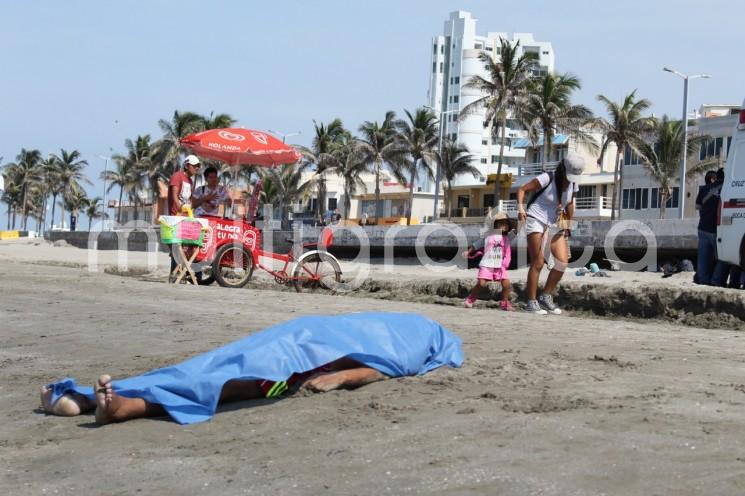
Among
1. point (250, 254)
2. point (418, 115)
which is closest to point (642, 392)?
point (250, 254)

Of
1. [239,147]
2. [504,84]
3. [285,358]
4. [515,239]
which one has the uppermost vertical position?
[504,84]

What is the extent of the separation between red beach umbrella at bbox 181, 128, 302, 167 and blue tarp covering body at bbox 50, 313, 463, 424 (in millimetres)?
9636

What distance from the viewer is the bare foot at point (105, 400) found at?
178 inches

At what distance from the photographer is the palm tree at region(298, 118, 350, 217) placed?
8844 cm

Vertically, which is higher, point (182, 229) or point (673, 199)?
point (673, 199)

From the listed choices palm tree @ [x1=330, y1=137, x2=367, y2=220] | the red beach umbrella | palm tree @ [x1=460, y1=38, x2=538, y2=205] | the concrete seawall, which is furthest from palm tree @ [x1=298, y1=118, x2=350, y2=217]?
the red beach umbrella

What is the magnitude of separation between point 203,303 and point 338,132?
82.3 meters

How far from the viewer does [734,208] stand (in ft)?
39.1

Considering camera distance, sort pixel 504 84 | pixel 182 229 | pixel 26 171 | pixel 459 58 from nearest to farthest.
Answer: pixel 182 229, pixel 504 84, pixel 26 171, pixel 459 58

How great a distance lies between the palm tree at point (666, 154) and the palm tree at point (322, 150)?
33003 millimetres

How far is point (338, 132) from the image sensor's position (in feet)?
Answer: 299

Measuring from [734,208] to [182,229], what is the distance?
7087mm

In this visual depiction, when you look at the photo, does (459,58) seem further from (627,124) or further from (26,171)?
(627,124)

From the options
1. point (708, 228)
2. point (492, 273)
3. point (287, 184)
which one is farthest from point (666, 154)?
point (492, 273)
